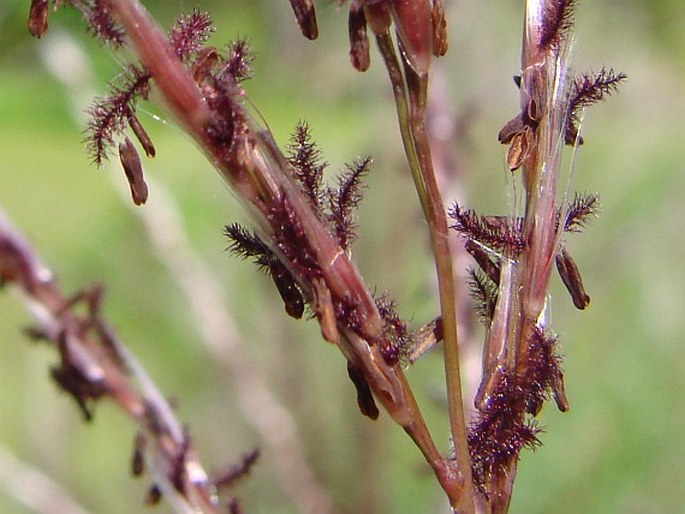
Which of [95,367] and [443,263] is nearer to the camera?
[443,263]

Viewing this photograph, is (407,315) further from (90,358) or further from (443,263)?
(443,263)

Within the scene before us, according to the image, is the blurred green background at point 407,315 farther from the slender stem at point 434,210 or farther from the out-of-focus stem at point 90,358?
the slender stem at point 434,210

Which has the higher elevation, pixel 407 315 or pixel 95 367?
pixel 95 367

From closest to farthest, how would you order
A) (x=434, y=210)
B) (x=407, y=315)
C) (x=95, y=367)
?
(x=434, y=210) < (x=95, y=367) < (x=407, y=315)

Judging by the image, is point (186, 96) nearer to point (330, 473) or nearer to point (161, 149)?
point (330, 473)

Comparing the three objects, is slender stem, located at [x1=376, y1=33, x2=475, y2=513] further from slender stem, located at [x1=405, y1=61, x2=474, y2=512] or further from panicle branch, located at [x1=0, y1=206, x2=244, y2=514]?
panicle branch, located at [x1=0, y1=206, x2=244, y2=514]

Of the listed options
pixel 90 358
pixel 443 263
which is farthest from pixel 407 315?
pixel 443 263

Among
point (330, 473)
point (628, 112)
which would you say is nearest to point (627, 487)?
point (330, 473)

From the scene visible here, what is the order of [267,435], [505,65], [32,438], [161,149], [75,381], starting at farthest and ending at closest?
[161,149] < [32,438] < [505,65] < [267,435] < [75,381]
